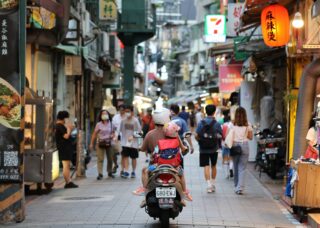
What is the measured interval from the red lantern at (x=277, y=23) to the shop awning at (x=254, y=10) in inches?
7.0

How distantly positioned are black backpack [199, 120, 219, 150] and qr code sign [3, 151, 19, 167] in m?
5.73

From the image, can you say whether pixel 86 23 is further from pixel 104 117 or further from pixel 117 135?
pixel 104 117

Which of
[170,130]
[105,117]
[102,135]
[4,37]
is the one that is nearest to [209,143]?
[105,117]

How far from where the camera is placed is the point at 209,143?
16.4 metres

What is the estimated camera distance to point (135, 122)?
1991cm

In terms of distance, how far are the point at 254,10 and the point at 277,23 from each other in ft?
3.76

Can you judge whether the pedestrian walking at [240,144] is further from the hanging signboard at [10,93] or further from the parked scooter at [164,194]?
the hanging signboard at [10,93]

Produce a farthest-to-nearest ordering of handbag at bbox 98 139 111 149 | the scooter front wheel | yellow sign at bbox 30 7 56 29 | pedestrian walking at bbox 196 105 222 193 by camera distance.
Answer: handbag at bbox 98 139 111 149, yellow sign at bbox 30 7 56 29, pedestrian walking at bbox 196 105 222 193, the scooter front wheel

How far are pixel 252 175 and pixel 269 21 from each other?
245 inches

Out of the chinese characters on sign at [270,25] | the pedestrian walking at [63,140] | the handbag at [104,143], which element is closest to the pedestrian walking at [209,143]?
the chinese characters on sign at [270,25]

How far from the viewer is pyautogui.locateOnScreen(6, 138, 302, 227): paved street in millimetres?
11680

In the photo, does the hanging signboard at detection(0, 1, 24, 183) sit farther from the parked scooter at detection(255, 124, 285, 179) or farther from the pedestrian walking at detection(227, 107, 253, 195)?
the parked scooter at detection(255, 124, 285, 179)

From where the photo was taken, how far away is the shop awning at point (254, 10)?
16.2 meters

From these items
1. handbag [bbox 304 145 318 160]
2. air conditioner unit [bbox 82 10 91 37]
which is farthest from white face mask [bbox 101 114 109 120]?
air conditioner unit [bbox 82 10 91 37]
